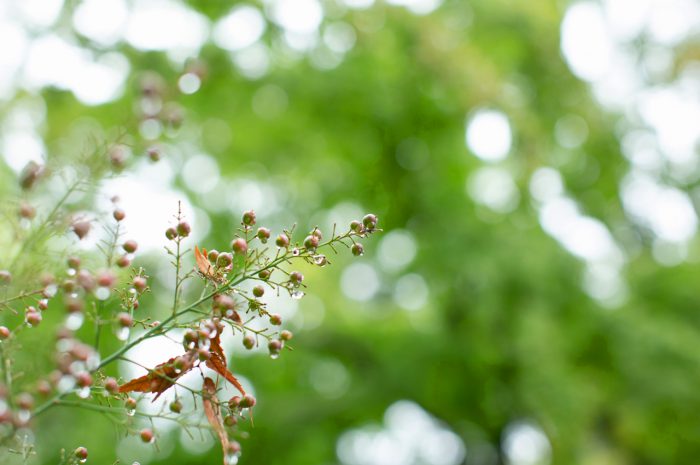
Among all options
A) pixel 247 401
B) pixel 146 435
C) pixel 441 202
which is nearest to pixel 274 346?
pixel 247 401

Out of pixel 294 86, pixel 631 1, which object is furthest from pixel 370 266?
pixel 631 1

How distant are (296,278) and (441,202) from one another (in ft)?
14.7

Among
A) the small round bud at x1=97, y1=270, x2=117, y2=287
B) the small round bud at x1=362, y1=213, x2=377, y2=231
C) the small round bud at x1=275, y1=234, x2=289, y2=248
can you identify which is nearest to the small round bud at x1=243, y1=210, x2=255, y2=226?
the small round bud at x1=275, y1=234, x2=289, y2=248

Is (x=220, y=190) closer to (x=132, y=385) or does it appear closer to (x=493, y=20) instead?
(x=493, y=20)

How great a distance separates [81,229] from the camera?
3.23ft

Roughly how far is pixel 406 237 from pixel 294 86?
141 cm

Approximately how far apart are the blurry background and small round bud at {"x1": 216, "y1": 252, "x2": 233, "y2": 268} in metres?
3.46

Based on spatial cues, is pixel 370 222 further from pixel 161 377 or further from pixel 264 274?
pixel 161 377

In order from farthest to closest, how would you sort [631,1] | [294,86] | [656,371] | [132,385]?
[631,1]
[294,86]
[656,371]
[132,385]

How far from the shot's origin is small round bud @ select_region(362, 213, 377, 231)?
1028 mm

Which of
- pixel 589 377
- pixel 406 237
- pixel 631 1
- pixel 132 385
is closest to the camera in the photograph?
pixel 132 385

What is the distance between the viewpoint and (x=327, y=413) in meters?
5.49

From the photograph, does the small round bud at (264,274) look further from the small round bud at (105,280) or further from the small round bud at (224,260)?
the small round bud at (105,280)

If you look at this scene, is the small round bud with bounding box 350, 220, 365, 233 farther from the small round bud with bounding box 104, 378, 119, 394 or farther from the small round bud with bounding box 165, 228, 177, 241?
the small round bud with bounding box 104, 378, 119, 394
